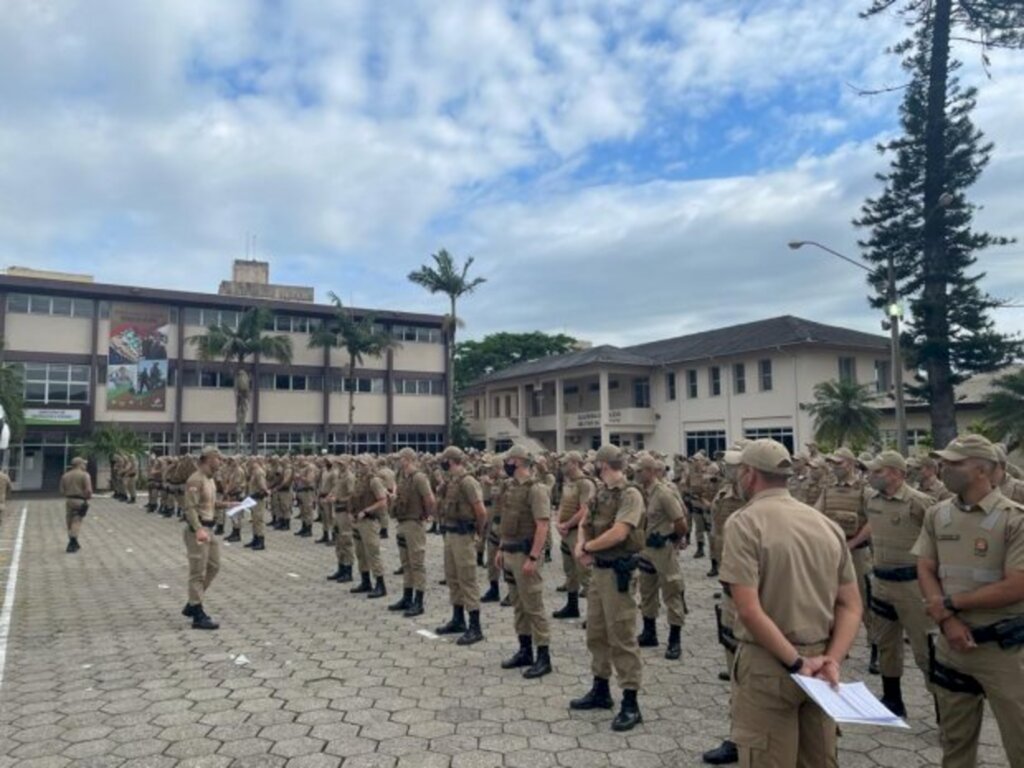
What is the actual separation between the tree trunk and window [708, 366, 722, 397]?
1018 centimetres

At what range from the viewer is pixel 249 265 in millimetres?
47250

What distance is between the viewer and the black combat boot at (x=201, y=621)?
775cm

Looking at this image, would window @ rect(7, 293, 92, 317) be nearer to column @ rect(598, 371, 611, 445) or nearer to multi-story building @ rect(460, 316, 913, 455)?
multi-story building @ rect(460, 316, 913, 455)

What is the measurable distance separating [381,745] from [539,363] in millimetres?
41449

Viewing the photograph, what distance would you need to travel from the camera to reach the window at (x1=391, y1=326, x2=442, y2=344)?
145 ft

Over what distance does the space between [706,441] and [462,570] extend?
92.4ft

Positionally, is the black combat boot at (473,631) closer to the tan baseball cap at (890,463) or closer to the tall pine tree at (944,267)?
the tan baseball cap at (890,463)

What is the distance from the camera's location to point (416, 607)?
852cm

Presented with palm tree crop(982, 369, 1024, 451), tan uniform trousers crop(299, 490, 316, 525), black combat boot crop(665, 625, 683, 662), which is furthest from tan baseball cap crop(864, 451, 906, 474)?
palm tree crop(982, 369, 1024, 451)

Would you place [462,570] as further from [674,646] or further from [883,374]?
[883,374]

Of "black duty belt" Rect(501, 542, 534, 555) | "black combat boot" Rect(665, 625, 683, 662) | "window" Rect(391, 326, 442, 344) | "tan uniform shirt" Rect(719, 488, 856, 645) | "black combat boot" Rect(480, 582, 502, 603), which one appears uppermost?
"window" Rect(391, 326, 442, 344)

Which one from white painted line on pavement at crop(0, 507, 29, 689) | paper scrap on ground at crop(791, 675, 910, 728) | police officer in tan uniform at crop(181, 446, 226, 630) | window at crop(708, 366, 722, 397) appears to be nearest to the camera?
paper scrap on ground at crop(791, 675, 910, 728)

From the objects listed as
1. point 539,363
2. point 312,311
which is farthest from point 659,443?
point 312,311

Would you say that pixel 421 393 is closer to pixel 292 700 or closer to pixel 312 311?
pixel 312 311
